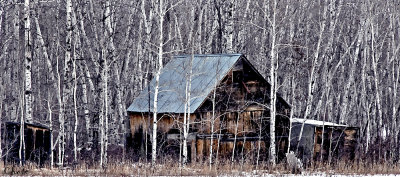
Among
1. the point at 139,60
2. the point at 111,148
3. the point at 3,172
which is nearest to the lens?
the point at 3,172

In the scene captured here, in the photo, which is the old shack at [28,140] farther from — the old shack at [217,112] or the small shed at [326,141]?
the small shed at [326,141]

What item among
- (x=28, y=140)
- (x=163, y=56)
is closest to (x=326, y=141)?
(x=28, y=140)

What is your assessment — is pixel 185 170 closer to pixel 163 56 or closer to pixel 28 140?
pixel 28 140

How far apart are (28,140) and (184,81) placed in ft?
23.2

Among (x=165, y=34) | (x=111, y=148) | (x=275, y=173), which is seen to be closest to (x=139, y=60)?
(x=111, y=148)

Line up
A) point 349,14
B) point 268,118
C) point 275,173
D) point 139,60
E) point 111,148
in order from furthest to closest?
point 349,14 < point 139,60 < point 111,148 < point 268,118 < point 275,173

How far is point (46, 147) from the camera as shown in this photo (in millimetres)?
27625

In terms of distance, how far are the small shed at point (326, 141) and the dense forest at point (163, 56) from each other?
2.38 feet

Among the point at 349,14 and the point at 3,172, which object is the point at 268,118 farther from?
the point at 349,14

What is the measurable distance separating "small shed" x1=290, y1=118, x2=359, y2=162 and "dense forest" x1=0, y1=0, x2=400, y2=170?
0.73 meters

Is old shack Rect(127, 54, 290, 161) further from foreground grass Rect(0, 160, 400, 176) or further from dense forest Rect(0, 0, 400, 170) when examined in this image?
foreground grass Rect(0, 160, 400, 176)

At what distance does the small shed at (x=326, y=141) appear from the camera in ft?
101

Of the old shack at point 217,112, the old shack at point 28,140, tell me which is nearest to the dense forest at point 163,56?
the old shack at point 28,140

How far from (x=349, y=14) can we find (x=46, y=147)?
33.0 metres
